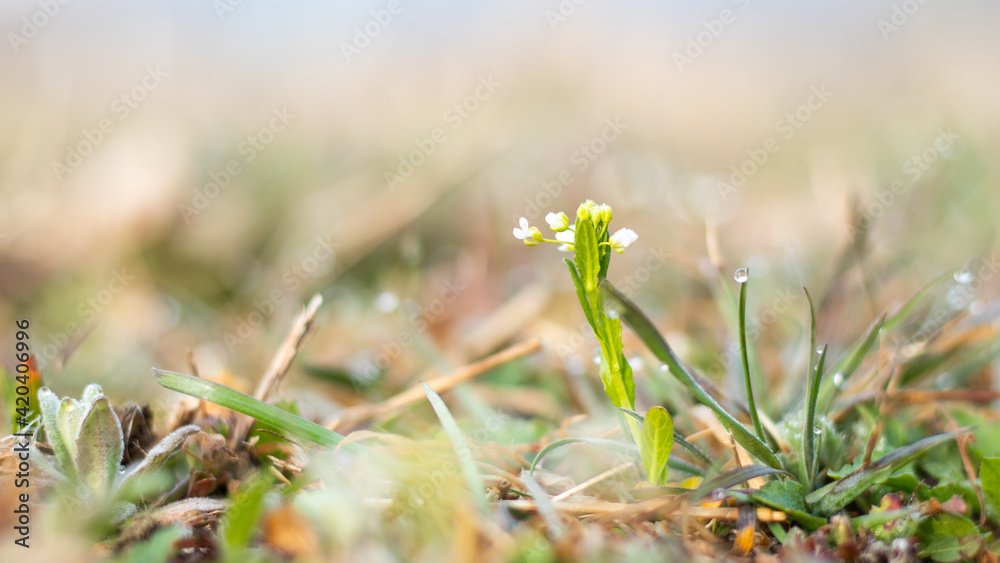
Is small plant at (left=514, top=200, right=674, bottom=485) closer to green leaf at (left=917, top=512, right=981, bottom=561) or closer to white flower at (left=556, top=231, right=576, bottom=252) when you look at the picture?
white flower at (left=556, top=231, right=576, bottom=252)

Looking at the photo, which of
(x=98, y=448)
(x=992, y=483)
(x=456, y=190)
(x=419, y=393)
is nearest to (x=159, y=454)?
(x=98, y=448)

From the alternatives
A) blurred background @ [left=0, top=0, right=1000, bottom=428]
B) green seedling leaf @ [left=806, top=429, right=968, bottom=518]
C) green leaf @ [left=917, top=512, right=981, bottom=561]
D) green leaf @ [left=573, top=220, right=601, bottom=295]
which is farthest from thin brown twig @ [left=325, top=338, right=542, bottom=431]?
green leaf @ [left=917, top=512, right=981, bottom=561]

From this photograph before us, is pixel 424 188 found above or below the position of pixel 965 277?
above

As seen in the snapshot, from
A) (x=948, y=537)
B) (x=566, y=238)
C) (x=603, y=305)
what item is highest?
(x=566, y=238)

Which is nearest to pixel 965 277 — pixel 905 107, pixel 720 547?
pixel 720 547

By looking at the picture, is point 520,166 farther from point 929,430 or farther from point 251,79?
point 251,79

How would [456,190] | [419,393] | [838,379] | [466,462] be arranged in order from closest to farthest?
[466,462] → [838,379] → [419,393] → [456,190]

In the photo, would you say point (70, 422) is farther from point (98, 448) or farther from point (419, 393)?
point (419, 393)
